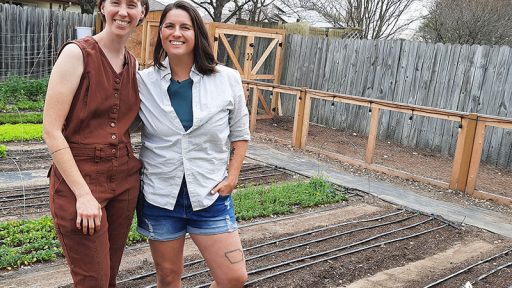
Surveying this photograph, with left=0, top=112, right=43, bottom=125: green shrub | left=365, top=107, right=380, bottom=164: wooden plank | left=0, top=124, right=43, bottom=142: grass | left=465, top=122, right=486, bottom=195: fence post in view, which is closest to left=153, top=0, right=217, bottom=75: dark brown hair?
left=465, top=122, right=486, bottom=195: fence post

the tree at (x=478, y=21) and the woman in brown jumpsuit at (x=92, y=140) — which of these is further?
the tree at (x=478, y=21)

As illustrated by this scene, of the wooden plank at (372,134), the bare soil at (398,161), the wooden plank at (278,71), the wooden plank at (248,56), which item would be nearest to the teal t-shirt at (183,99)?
the bare soil at (398,161)

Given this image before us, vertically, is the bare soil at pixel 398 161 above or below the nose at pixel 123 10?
below

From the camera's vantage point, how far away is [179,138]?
2471 millimetres

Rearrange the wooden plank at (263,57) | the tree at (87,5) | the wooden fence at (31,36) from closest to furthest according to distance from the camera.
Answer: the wooden plank at (263,57)
the wooden fence at (31,36)
the tree at (87,5)

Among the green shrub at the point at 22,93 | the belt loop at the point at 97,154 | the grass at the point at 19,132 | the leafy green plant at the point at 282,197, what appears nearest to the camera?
the belt loop at the point at 97,154

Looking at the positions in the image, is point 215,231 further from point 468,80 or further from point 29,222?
point 468,80

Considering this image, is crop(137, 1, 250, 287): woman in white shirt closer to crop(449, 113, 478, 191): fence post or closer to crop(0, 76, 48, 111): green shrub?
crop(449, 113, 478, 191): fence post

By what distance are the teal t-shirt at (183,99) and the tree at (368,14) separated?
61.9 feet

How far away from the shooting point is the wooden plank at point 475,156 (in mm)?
6990

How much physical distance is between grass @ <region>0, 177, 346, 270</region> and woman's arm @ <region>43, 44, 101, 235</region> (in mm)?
2247

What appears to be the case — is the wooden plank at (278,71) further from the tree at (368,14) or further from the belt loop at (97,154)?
the belt loop at (97,154)

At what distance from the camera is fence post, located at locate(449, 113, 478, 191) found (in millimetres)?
7086

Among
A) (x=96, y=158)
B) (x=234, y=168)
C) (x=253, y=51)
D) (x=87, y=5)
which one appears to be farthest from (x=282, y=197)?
(x=87, y=5)
